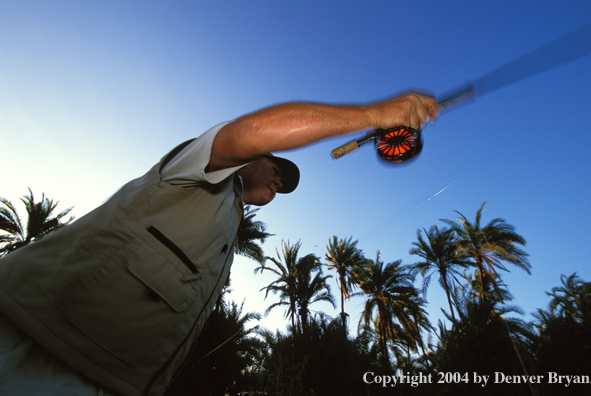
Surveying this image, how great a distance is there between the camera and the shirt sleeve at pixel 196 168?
3.99 feet

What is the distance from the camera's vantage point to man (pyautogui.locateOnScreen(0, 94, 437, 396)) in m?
1.00

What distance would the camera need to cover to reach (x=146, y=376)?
121 centimetres

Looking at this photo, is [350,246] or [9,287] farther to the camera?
[350,246]

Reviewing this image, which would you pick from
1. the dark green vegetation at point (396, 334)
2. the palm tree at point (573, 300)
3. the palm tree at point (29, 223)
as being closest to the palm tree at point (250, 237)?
the dark green vegetation at point (396, 334)

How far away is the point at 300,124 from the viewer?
1037 mm

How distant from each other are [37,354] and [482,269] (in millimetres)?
27315

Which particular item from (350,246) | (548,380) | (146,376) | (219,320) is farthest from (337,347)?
(146,376)

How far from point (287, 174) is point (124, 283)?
5.26 ft

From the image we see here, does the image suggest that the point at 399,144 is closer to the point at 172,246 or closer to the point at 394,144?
the point at 394,144

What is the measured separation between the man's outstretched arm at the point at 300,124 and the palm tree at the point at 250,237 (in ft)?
63.0

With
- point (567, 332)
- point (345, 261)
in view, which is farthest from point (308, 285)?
point (567, 332)

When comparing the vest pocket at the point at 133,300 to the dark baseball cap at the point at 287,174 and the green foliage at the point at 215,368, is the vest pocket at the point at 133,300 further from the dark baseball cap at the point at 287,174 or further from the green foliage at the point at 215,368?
the green foliage at the point at 215,368

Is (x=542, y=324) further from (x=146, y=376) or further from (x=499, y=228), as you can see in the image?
(x=146, y=376)

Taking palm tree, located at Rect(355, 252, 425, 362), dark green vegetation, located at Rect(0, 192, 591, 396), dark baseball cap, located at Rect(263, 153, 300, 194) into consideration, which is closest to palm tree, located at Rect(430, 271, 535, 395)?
dark green vegetation, located at Rect(0, 192, 591, 396)
